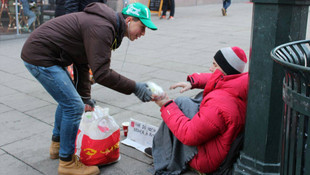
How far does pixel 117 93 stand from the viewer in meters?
5.26

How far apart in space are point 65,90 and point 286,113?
5.61 feet

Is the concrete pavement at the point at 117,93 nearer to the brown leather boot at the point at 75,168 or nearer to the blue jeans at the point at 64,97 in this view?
the brown leather boot at the point at 75,168

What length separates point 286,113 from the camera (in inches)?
64.7

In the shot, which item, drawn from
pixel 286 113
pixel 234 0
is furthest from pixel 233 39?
pixel 234 0

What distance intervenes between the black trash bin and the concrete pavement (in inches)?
57.5

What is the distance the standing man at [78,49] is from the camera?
2609 mm

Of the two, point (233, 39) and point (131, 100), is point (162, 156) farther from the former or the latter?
point (233, 39)

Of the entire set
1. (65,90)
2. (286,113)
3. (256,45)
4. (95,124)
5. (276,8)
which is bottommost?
(95,124)

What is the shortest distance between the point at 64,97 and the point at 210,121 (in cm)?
111

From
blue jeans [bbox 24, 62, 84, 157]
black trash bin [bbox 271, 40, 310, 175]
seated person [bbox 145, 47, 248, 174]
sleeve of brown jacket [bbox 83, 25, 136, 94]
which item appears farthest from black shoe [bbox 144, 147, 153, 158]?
black trash bin [bbox 271, 40, 310, 175]

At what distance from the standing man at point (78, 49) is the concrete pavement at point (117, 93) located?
1.79 ft

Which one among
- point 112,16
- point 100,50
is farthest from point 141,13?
point 100,50

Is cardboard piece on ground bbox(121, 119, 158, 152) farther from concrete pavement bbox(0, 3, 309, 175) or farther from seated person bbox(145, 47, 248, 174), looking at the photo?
seated person bbox(145, 47, 248, 174)

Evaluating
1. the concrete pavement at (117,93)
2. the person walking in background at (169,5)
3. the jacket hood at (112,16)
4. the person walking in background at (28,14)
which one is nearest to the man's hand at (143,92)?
the jacket hood at (112,16)
